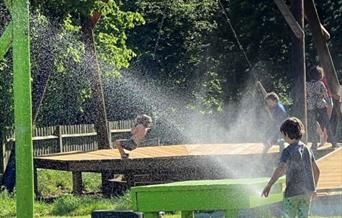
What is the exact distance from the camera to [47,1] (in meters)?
16.8

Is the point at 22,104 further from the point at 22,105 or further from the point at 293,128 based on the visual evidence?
the point at 293,128

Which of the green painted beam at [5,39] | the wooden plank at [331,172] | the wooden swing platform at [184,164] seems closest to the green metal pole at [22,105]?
the green painted beam at [5,39]

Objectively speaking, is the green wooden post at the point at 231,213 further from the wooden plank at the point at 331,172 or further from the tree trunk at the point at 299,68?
the tree trunk at the point at 299,68

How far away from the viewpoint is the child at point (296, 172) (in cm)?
800

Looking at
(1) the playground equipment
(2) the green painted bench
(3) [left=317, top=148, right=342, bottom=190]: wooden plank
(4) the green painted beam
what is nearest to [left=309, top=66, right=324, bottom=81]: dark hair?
(3) [left=317, top=148, right=342, bottom=190]: wooden plank

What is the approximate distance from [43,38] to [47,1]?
1.75m

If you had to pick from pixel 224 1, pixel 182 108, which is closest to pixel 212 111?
pixel 182 108

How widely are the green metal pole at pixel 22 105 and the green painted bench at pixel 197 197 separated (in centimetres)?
128

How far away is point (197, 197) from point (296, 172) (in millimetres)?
1028

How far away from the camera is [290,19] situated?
13430 millimetres

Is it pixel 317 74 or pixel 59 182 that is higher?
pixel 317 74

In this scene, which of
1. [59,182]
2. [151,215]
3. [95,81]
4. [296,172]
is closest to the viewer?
[151,215]

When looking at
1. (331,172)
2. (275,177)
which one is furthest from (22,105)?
(331,172)

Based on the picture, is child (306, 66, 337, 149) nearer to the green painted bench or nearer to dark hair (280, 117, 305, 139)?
dark hair (280, 117, 305, 139)
